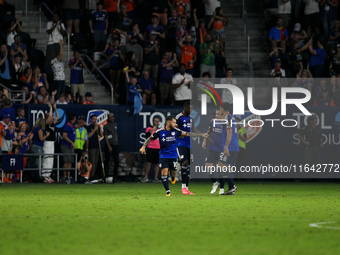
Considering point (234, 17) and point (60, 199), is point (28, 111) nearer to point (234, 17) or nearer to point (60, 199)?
point (60, 199)

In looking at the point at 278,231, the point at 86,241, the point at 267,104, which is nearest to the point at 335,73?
the point at 267,104

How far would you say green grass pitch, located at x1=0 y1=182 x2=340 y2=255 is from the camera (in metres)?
7.76

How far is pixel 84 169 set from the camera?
24.1 metres

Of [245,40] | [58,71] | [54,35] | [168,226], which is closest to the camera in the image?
[168,226]

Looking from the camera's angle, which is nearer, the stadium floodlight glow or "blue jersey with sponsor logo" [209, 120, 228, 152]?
"blue jersey with sponsor logo" [209, 120, 228, 152]

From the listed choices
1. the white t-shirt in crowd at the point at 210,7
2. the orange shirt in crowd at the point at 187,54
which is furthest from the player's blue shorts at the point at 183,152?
the white t-shirt in crowd at the point at 210,7

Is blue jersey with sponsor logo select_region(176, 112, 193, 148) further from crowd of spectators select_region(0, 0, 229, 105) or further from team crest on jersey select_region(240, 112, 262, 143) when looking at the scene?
team crest on jersey select_region(240, 112, 262, 143)

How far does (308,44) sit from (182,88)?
6.03m

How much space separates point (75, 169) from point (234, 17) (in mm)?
11595

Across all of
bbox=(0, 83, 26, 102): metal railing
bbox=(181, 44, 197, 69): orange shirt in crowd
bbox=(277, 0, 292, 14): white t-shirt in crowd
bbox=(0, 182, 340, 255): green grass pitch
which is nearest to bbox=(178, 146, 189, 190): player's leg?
bbox=(0, 182, 340, 255): green grass pitch

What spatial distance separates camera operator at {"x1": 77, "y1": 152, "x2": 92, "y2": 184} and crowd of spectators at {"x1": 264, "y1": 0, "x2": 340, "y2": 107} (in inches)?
323

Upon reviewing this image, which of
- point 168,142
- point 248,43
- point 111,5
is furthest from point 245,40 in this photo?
point 168,142

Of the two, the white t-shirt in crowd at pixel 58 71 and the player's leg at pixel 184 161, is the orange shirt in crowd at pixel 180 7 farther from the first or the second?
the player's leg at pixel 184 161

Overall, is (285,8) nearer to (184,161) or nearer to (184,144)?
(184,144)
